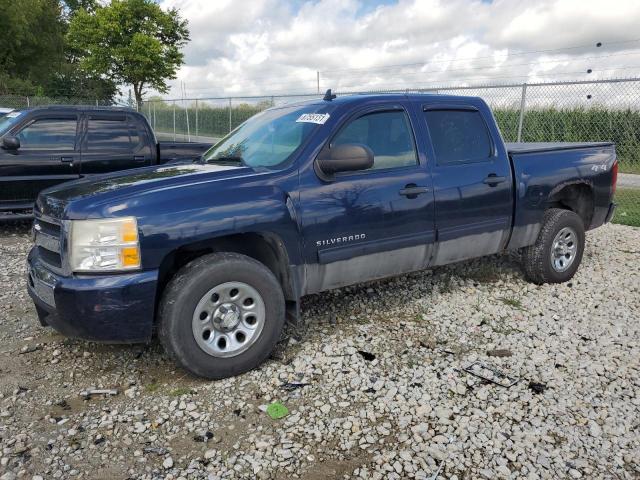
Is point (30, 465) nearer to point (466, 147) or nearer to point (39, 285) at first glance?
point (39, 285)

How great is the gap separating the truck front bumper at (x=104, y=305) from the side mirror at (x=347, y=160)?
1380 millimetres

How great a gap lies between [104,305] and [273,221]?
1171 millimetres

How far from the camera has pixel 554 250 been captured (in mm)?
5426

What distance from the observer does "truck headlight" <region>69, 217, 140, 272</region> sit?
3.09 m

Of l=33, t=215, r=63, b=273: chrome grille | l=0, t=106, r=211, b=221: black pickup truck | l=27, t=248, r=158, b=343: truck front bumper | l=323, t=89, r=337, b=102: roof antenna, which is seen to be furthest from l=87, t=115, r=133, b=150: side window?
l=27, t=248, r=158, b=343: truck front bumper

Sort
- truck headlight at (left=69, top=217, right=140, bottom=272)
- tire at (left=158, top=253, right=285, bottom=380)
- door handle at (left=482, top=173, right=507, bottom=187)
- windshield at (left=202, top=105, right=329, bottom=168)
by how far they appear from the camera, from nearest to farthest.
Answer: truck headlight at (left=69, top=217, right=140, bottom=272)
tire at (left=158, top=253, right=285, bottom=380)
windshield at (left=202, top=105, right=329, bottom=168)
door handle at (left=482, top=173, right=507, bottom=187)

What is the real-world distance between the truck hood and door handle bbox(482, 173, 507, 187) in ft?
7.05

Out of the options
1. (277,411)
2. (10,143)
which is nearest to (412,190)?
(277,411)

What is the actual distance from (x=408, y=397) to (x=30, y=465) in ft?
→ 7.03

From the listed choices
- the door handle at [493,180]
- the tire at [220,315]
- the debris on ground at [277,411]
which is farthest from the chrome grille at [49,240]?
the door handle at [493,180]

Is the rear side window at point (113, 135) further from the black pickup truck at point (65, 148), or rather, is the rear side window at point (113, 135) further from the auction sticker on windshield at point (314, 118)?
the auction sticker on windshield at point (314, 118)

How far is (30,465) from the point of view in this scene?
267 centimetres

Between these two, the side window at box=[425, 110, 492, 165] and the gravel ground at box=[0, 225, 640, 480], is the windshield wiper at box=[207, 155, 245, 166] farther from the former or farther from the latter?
the side window at box=[425, 110, 492, 165]

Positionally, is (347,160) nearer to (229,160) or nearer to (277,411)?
(229,160)
